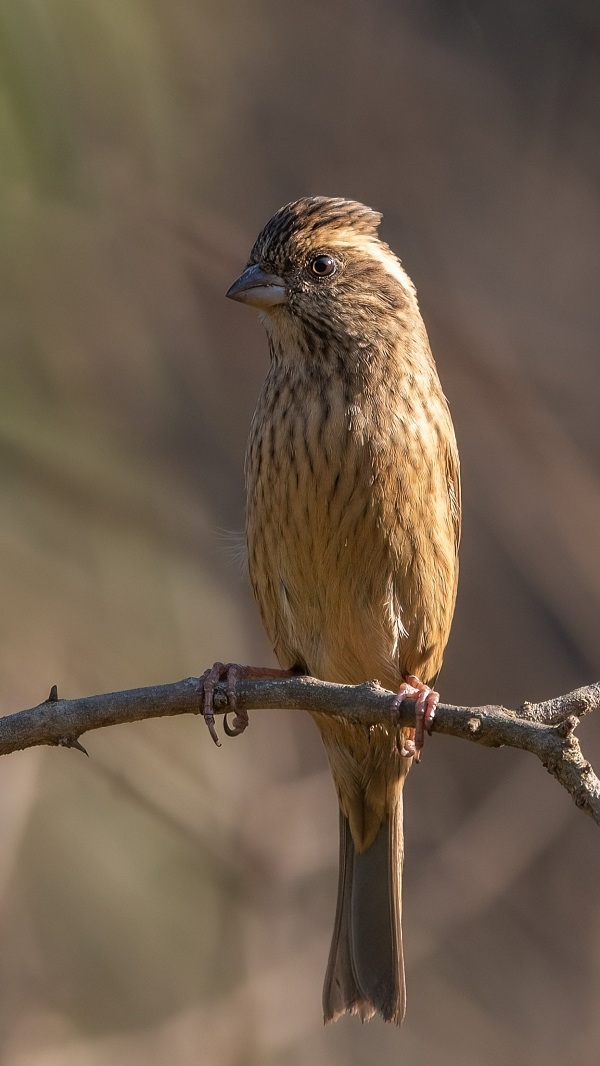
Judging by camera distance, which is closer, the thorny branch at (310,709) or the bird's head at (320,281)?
the thorny branch at (310,709)

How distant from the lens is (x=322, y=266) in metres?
5.35

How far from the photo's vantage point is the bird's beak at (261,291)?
5.25 meters

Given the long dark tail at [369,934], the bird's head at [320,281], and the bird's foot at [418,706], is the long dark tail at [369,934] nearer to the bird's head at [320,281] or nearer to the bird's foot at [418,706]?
the bird's foot at [418,706]

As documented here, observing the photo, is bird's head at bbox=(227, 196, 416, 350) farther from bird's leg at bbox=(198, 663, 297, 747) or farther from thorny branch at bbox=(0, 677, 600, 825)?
thorny branch at bbox=(0, 677, 600, 825)

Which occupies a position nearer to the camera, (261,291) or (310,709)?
(310,709)

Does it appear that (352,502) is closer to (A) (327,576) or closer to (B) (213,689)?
(A) (327,576)

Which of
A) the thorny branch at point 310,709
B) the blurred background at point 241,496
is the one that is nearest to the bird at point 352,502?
the thorny branch at point 310,709

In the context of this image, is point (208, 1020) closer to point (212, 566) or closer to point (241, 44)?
point (212, 566)

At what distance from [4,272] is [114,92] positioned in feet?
4.18

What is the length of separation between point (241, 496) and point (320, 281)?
376 centimetres

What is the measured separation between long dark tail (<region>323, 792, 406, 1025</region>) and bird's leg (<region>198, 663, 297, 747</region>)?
904 millimetres

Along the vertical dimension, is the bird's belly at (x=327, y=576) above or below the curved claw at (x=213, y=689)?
above

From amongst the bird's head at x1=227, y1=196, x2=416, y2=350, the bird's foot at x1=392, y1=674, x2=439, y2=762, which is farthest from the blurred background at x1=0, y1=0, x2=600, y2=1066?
the bird's foot at x1=392, y1=674, x2=439, y2=762

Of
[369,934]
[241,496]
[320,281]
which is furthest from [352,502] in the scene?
[241,496]
